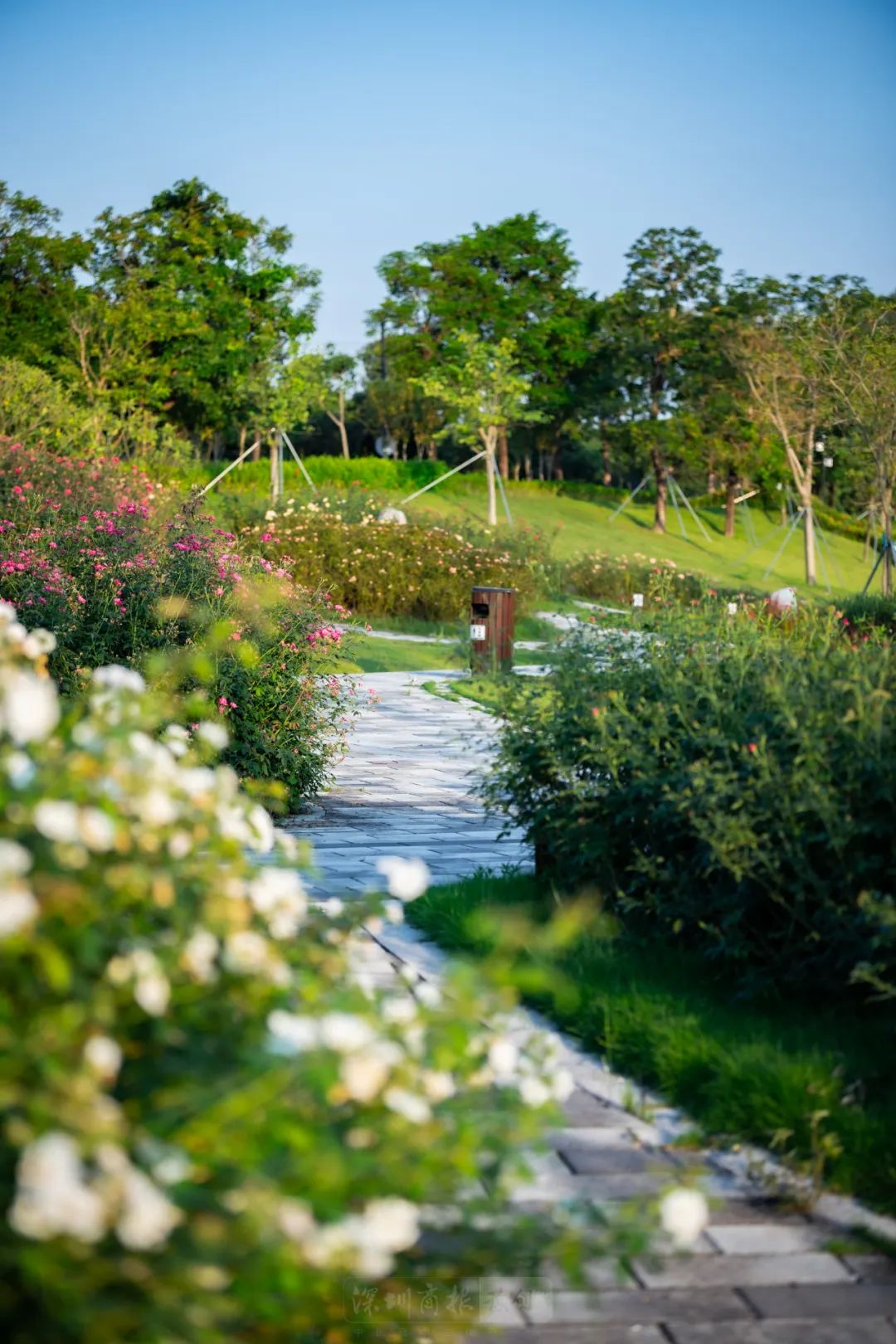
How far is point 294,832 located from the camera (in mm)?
6777

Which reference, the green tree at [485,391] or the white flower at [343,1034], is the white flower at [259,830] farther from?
the green tree at [485,391]

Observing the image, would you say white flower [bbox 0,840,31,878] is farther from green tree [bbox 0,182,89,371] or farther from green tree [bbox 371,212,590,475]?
green tree [bbox 371,212,590,475]

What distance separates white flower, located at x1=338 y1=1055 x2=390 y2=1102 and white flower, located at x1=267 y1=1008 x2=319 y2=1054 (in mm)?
49

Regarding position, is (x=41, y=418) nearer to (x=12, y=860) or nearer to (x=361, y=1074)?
(x=12, y=860)

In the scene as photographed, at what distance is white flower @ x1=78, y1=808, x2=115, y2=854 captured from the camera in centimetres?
155

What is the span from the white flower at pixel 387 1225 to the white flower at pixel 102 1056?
0.34m

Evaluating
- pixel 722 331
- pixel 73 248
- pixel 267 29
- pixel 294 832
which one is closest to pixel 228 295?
pixel 73 248

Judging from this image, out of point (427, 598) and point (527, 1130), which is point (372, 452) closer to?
point (427, 598)

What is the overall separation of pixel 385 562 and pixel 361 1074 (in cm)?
1853

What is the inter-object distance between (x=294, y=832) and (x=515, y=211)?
168 ft

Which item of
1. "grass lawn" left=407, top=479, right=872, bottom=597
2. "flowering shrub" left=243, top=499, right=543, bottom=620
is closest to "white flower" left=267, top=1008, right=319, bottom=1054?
"flowering shrub" left=243, top=499, right=543, bottom=620

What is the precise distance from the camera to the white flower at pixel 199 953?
1621mm

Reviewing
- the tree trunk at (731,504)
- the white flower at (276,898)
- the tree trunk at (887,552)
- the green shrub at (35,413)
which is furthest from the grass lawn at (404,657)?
the tree trunk at (731,504)

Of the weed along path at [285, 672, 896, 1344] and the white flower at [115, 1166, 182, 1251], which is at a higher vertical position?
the white flower at [115, 1166, 182, 1251]
